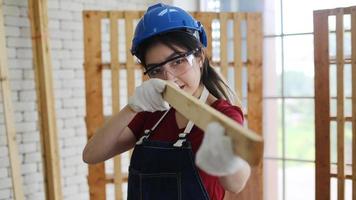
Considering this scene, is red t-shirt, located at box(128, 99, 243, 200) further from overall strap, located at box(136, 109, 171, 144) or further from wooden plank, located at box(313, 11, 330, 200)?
wooden plank, located at box(313, 11, 330, 200)

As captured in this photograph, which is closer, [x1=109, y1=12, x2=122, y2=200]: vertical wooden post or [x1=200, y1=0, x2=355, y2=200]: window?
[x1=109, y1=12, x2=122, y2=200]: vertical wooden post

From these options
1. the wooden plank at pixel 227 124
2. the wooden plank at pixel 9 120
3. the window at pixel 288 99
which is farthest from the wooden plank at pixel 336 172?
the wooden plank at pixel 9 120

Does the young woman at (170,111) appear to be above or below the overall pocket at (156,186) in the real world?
above

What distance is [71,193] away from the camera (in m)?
2.81

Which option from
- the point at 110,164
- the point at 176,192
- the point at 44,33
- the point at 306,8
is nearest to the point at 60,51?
the point at 44,33

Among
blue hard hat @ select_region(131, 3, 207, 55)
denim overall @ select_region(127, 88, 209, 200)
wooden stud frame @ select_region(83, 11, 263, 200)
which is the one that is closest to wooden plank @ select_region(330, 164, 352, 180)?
wooden stud frame @ select_region(83, 11, 263, 200)

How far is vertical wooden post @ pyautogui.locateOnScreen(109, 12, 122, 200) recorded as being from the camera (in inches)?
93.4

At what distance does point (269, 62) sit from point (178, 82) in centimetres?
191

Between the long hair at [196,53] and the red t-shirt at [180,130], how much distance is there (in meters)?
0.08

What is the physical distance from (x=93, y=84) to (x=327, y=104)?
51.8 inches

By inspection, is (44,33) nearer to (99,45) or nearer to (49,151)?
(99,45)

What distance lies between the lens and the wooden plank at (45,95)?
98.3 inches

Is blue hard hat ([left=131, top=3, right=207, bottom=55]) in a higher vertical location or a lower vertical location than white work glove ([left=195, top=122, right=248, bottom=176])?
higher

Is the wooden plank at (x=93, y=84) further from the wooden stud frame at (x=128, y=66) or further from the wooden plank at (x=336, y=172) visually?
the wooden plank at (x=336, y=172)
